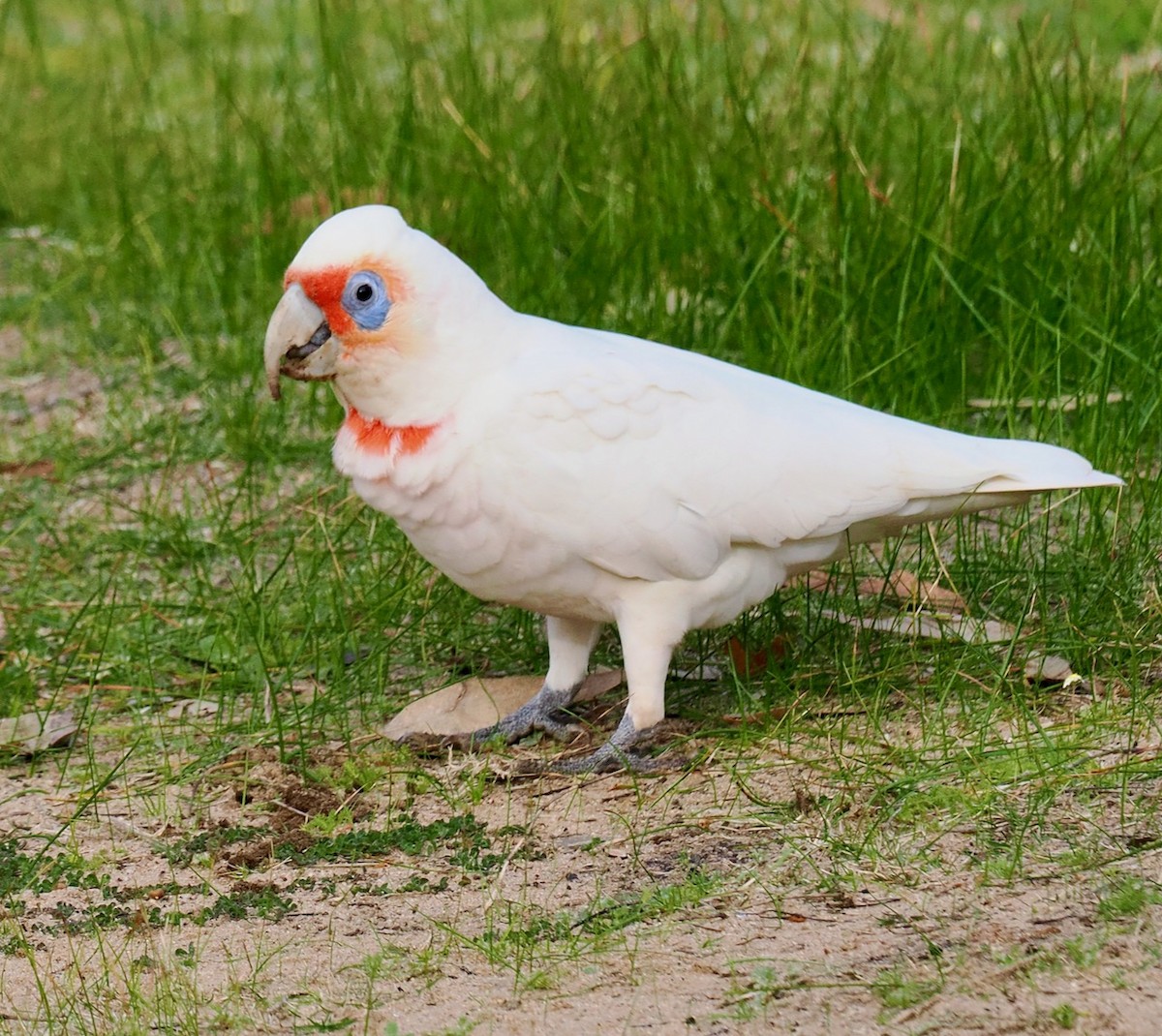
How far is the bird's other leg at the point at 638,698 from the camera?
2.72 metres

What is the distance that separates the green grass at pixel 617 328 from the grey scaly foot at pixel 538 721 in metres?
0.16

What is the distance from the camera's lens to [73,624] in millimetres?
3320

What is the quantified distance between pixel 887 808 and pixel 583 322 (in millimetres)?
2052

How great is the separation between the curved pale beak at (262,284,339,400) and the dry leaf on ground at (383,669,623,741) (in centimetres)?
70

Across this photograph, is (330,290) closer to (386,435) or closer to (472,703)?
(386,435)

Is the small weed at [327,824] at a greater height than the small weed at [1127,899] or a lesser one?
lesser

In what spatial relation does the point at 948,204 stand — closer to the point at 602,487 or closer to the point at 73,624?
the point at 602,487

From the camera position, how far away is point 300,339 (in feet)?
8.79

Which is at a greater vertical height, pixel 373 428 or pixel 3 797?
pixel 373 428

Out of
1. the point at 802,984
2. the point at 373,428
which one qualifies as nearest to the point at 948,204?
the point at 373,428

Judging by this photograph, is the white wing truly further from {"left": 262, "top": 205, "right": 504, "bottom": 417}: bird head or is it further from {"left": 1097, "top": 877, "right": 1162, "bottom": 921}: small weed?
{"left": 1097, "top": 877, "right": 1162, "bottom": 921}: small weed

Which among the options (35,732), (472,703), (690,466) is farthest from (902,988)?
(35,732)

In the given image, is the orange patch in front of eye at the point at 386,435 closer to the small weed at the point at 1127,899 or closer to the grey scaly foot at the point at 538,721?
the grey scaly foot at the point at 538,721

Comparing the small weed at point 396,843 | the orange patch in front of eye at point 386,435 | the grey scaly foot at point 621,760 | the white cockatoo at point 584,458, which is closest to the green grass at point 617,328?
the small weed at point 396,843
